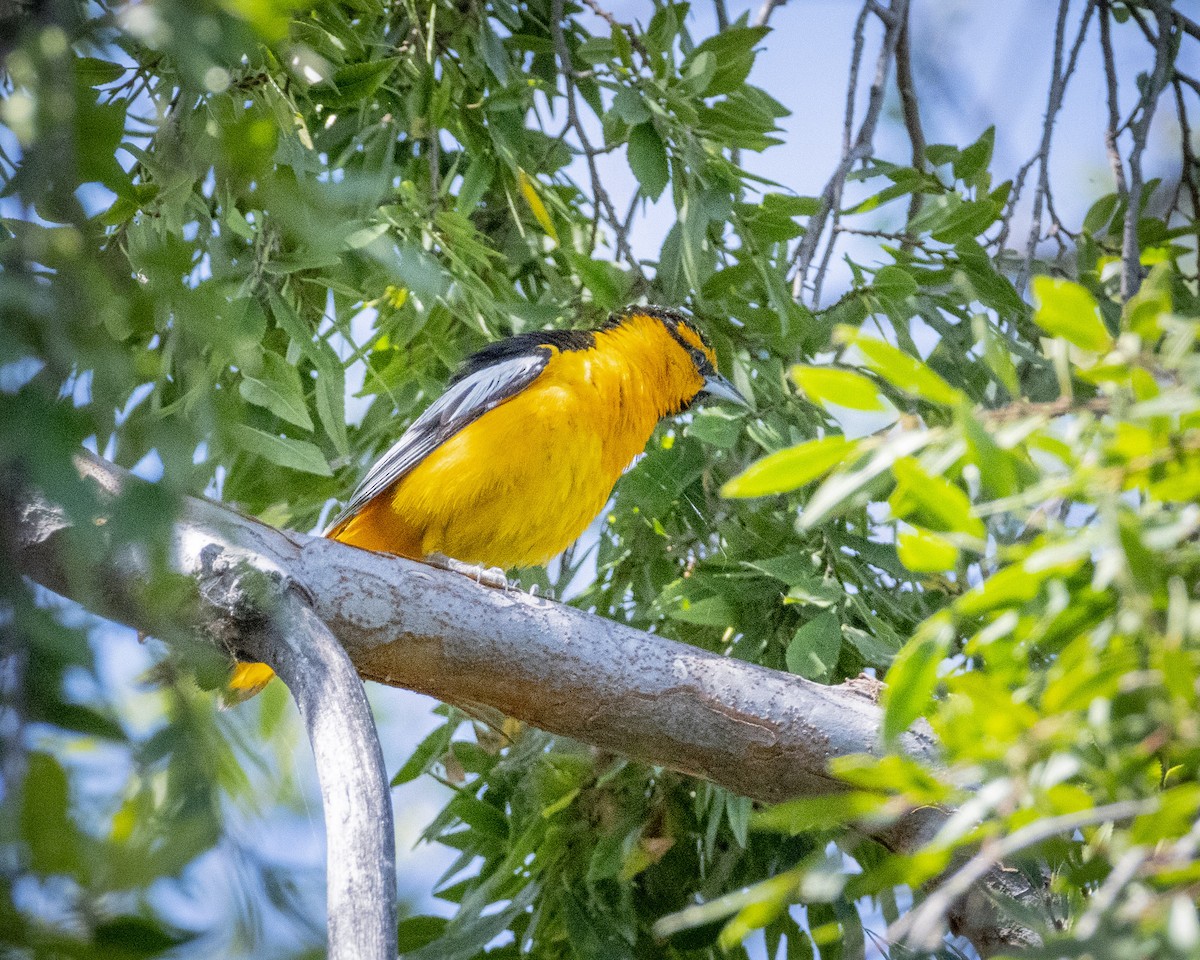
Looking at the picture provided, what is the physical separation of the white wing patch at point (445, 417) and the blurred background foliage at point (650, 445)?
0.26 ft

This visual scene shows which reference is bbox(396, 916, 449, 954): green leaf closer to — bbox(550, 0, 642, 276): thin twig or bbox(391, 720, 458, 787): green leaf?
bbox(391, 720, 458, 787): green leaf

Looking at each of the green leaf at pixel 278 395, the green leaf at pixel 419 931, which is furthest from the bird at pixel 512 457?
the green leaf at pixel 419 931

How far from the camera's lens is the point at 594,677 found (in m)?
2.40

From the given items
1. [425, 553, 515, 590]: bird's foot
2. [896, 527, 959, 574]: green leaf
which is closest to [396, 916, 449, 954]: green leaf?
[425, 553, 515, 590]: bird's foot

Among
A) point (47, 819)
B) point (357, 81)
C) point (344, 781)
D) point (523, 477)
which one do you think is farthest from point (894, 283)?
point (47, 819)

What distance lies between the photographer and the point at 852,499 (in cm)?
128

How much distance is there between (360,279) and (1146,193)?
98.3 inches

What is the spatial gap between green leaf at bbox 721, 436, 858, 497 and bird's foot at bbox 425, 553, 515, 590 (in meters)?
1.41

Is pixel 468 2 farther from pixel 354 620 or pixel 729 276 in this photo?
pixel 354 620

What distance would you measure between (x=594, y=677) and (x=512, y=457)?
3.74 feet

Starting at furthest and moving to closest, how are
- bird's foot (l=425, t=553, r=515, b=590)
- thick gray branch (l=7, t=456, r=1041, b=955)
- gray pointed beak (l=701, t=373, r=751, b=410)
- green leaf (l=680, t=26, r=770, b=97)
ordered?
gray pointed beak (l=701, t=373, r=751, b=410) < green leaf (l=680, t=26, r=770, b=97) < bird's foot (l=425, t=553, r=515, b=590) < thick gray branch (l=7, t=456, r=1041, b=955)

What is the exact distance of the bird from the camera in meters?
3.43

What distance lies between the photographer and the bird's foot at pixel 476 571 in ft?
9.40

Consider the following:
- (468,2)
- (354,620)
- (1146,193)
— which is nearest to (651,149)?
(468,2)
